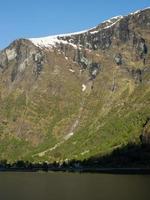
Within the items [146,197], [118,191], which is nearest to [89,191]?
[118,191]

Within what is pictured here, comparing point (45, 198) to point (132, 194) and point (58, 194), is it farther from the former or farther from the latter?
point (132, 194)

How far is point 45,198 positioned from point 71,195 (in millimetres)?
8688

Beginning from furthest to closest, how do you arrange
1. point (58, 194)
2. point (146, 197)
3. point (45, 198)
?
point (58, 194)
point (45, 198)
point (146, 197)

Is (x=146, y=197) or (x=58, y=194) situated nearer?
(x=146, y=197)

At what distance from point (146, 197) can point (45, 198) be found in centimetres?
2468

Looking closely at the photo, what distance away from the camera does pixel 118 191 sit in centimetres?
13938

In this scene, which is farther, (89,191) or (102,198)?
(89,191)

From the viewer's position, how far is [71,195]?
440 feet

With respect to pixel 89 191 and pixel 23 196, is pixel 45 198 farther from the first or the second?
pixel 89 191

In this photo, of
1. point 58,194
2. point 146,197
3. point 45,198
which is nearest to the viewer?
point 146,197

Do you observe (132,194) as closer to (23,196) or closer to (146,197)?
(146,197)

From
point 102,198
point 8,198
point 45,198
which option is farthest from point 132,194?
point 8,198

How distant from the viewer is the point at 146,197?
11894 centimetres

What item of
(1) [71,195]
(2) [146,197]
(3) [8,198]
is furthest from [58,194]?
(2) [146,197]
